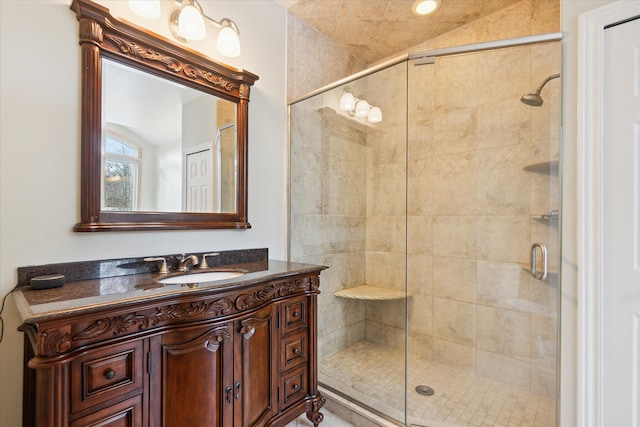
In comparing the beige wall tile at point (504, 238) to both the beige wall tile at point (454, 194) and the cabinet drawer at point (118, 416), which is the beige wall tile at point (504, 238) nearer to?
the beige wall tile at point (454, 194)

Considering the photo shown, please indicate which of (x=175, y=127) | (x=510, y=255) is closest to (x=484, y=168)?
(x=510, y=255)

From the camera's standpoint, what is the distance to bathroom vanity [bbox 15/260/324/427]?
0.84m

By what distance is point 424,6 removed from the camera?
6.88ft

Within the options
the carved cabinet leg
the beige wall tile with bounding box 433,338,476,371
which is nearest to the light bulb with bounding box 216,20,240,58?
the carved cabinet leg

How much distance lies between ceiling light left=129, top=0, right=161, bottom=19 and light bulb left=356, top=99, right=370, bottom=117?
1381 millimetres

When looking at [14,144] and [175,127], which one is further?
[175,127]

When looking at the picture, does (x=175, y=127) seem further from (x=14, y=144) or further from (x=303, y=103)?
(x=303, y=103)

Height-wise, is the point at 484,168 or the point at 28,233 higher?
the point at 484,168

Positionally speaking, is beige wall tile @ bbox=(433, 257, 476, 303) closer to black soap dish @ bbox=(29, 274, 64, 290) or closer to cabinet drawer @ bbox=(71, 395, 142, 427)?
cabinet drawer @ bbox=(71, 395, 142, 427)

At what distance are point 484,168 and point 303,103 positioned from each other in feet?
4.49

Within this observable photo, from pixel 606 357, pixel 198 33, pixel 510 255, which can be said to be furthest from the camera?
pixel 510 255

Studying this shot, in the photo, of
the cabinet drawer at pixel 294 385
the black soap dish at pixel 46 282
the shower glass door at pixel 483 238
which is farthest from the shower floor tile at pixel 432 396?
the black soap dish at pixel 46 282

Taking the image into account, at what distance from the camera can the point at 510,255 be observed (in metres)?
1.98

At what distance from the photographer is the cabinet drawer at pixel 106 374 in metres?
0.87
